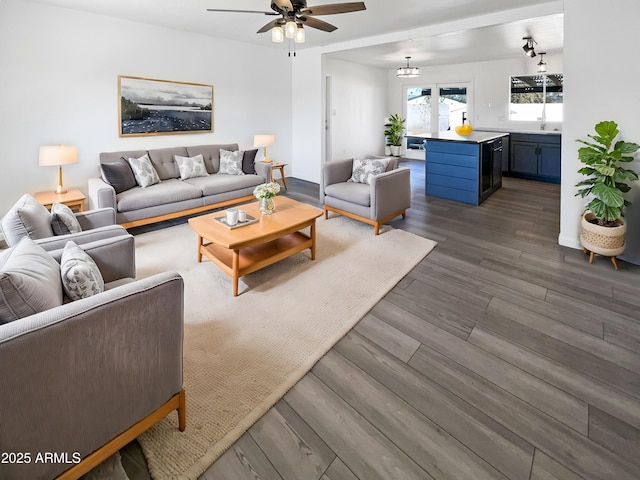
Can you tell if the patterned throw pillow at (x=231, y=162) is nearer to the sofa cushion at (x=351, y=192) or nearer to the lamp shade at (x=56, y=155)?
the sofa cushion at (x=351, y=192)

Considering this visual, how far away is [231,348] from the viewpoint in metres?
2.25

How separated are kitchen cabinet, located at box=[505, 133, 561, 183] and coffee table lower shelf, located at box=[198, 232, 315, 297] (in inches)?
231

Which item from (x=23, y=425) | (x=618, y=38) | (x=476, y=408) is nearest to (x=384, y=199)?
(x=618, y=38)

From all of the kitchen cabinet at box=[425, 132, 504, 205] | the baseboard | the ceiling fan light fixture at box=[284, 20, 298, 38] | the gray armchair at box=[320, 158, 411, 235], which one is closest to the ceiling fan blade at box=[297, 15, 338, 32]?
the ceiling fan light fixture at box=[284, 20, 298, 38]

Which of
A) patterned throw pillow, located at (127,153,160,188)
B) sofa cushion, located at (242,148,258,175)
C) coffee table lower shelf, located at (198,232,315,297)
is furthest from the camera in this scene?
sofa cushion, located at (242,148,258,175)

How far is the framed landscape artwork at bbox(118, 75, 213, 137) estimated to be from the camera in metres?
4.88

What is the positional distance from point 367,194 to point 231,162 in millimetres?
2374

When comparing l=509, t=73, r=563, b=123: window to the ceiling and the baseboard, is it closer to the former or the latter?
the ceiling

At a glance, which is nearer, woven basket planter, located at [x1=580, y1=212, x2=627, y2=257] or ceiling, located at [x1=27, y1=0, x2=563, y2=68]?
woven basket planter, located at [x1=580, y1=212, x2=627, y2=257]

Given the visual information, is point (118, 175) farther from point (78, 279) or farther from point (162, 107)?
point (78, 279)

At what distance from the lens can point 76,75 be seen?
439cm

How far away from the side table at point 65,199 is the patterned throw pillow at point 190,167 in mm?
1316

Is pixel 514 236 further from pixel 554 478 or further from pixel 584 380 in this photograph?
pixel 554 478

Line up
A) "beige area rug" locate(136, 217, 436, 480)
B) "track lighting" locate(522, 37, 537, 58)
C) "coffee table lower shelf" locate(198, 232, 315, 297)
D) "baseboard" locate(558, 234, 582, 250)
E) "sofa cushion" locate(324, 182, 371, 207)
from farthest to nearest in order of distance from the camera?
"track lighting" locate(522, 37, 537, 58) → "sofa cushion" locate(324, 182, 371, 207) → "baseboard" locate(558, 234, 582, 250) → "coffee table lower shelf" locate(198, 232, 315, 297) → "beige area rug" locate(136, 217, 436, 480)
